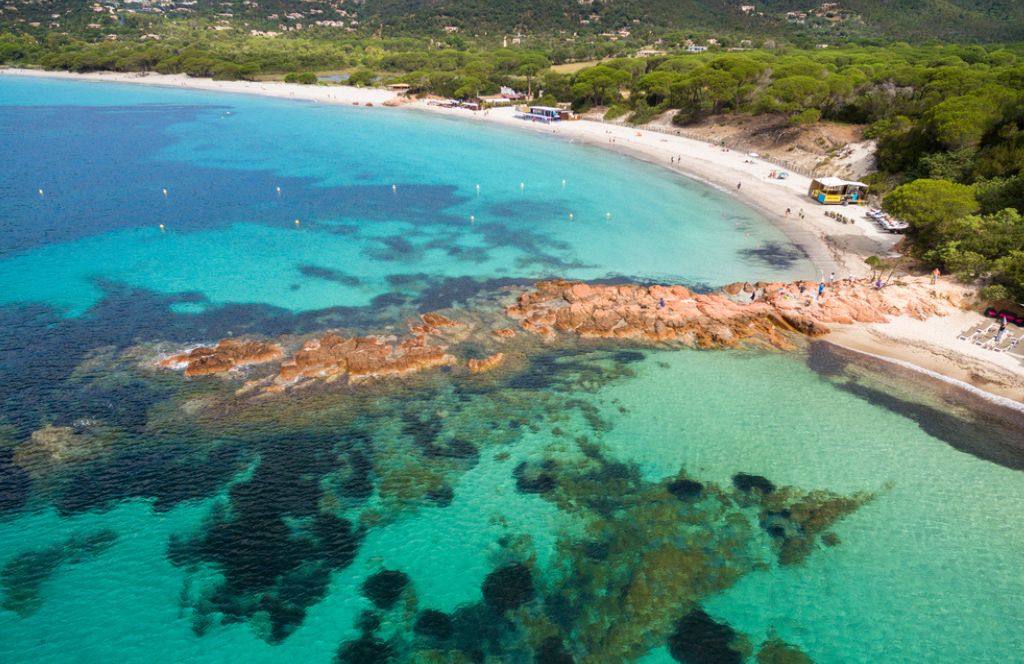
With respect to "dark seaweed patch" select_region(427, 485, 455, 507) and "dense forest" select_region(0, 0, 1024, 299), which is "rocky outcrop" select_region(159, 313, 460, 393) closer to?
"dark seaweed patch" select_region(427, 485, 455, 507)

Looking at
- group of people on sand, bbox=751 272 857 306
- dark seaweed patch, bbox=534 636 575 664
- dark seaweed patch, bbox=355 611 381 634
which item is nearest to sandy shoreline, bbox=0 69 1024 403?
group of people on sand, bbox=751 272 857 306

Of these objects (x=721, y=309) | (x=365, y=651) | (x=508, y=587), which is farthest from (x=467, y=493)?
(x=721, y=309)

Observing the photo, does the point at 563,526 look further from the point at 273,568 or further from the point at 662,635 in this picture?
the point at 273,568

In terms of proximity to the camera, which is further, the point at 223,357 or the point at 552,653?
the point at 223,357

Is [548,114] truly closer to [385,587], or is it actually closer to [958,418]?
[958,418]

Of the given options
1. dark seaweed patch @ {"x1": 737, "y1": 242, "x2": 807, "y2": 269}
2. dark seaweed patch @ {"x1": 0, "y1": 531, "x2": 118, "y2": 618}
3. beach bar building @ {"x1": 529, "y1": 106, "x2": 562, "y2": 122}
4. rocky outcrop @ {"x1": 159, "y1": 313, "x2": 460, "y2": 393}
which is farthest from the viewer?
beach bar building @ {"x1": 529, "y1": 106, "x2": 562, "y2": 122}

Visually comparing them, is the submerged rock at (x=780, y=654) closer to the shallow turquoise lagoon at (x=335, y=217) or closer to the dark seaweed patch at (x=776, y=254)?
the shallow turquoise lagoon at (x=335, y=217)

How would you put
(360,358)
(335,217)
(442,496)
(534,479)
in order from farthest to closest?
(335,217) < (360,358) < (534,479) < (442,496)

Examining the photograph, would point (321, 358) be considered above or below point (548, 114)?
below
